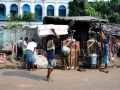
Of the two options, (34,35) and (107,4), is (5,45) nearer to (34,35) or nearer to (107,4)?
(34,35)

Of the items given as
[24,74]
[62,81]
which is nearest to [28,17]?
[24,74]

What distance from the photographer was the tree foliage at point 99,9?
32.2 m

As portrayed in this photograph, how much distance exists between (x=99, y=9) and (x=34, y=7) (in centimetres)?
1098

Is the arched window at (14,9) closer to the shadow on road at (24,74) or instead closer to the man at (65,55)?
the man at (65,55)

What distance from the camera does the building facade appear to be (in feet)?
127

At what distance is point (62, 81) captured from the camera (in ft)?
27.0

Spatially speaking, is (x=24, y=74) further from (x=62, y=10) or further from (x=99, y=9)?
(x=62, y=10)

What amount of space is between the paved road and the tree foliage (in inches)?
898

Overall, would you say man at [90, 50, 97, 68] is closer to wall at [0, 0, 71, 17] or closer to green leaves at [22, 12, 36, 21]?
green leaves at [22, 12, 36, 21]

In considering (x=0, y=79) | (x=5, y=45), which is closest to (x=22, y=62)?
(x=0, y=79)

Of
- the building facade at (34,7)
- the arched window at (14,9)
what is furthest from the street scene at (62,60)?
the arched window at (14,9)

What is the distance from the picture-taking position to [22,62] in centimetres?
1200

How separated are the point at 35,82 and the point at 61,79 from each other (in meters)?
1.07

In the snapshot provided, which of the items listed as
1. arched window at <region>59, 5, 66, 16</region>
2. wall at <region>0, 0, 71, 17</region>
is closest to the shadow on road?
wall at <region>0, 0, 71, 17</region>
